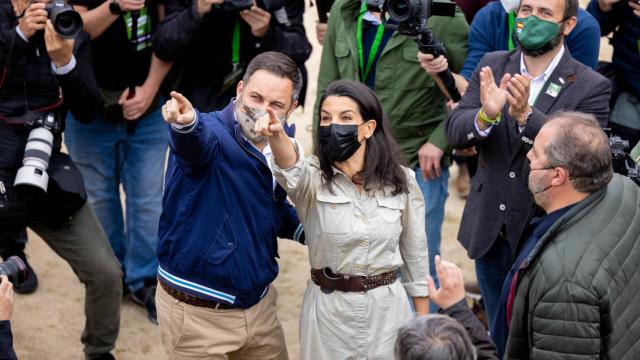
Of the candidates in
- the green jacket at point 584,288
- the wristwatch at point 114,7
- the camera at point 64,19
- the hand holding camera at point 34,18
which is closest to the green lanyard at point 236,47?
the wristwatch at point 114,7

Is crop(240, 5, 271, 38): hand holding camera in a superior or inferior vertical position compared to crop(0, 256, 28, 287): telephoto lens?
superior

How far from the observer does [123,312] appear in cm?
→ 591

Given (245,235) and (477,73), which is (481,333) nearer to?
(245,235)

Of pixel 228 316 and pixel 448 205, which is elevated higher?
pixel 228 316

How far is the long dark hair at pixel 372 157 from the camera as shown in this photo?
12.8ft

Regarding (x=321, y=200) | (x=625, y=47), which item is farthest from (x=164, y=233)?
(x=625, y=47)

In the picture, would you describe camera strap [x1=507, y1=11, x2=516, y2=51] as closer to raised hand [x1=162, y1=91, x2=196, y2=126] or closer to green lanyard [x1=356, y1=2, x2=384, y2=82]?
green lanyard [x1=356, y1=2, x2=384, y2=82]

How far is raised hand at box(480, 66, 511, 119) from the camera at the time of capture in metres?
4.27

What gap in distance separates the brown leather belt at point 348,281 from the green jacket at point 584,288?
2.03 ft

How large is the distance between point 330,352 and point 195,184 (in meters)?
0.90

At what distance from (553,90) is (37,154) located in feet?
8.44

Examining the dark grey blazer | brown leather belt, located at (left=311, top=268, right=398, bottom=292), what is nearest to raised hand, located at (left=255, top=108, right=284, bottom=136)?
brown leather belt, located at (left=311, top=268, right=398, bottom=292)

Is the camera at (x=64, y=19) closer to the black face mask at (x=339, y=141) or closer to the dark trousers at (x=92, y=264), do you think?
the dark trousers at (x=92, y=264)

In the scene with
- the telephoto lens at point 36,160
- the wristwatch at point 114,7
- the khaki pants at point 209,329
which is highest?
the wristwatch at point 114,7
